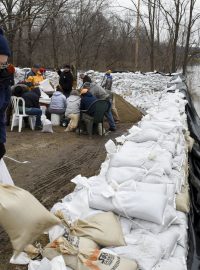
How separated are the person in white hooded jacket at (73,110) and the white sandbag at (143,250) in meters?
6.63

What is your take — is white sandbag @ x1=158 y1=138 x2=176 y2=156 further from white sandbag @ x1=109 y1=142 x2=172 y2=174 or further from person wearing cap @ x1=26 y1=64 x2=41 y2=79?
person wearing cap @ x1=26 y1=64 x2=41 y2=79

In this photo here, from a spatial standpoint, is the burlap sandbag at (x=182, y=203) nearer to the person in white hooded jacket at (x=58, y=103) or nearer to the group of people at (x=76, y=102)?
the group of people at (x=76, y=102)

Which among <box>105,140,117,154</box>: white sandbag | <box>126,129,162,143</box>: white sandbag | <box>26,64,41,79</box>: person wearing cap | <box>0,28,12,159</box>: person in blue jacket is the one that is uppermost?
<box>0,28,12,159</box>: person in blue jacket

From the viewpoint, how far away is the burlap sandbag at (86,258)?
2.10 metres

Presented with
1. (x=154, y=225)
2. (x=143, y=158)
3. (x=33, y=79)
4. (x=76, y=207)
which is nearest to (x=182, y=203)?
(x=154, y=225)

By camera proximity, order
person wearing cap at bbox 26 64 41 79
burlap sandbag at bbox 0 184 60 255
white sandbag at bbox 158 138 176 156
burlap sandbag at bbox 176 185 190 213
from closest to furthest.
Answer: burlap sandbag at bbox 0 184 60 255, burlap sandbag at bbox 176 185 190 213, white sandbag at bbox 158 138 176 156, person wearing cap at bbox 26 64 41 79

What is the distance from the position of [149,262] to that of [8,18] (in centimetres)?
787

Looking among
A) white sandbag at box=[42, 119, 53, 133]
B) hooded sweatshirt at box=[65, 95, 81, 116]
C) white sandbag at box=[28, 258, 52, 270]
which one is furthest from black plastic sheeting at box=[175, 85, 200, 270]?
white sandbag at box=[42, 119, 53, 133]

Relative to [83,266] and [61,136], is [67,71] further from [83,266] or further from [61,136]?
[83,266]

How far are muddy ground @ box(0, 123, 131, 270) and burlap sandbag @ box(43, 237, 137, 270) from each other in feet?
3.53

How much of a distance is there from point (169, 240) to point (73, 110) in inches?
265

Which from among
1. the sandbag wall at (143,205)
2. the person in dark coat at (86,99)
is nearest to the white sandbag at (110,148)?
the sandbag wall at (143,205)

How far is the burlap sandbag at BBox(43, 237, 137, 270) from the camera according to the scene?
6.89 ft

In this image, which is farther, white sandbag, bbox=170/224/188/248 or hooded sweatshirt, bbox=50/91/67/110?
hooded sweatshirt, bbox=50/91/67/110
